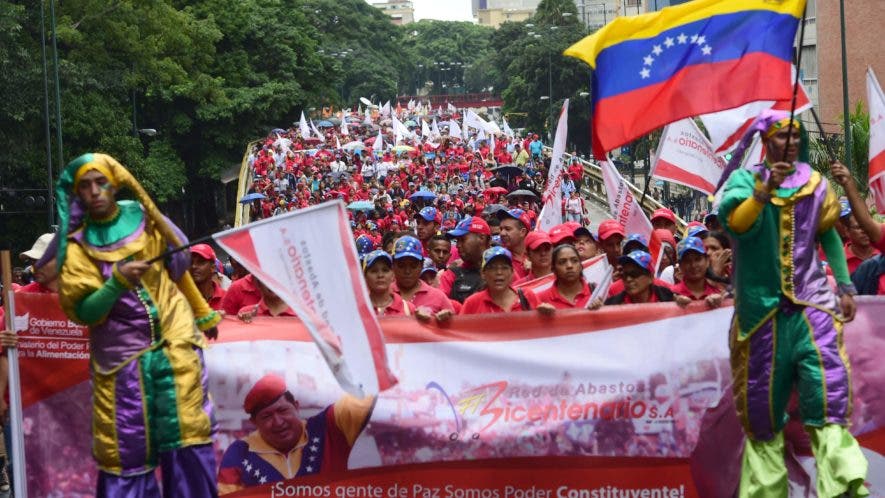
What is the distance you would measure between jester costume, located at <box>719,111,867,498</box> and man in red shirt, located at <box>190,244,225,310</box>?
4080 mm

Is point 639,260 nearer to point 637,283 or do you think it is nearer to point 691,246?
point 637,283

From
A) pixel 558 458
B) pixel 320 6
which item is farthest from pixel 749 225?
pixel 320 6

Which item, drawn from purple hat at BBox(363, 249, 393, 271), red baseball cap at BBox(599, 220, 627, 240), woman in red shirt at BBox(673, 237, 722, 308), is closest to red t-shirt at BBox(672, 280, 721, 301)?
woman in red shirt at BBox(673, 237, 722, 308)

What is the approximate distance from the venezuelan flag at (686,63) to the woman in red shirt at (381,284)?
1546 millimetres

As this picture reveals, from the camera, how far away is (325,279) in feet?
25.1

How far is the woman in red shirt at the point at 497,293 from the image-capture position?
33.2 ft

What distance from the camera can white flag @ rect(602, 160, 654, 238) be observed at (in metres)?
13.3

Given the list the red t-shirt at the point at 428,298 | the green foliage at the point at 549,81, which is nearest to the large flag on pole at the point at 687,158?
the red t-shirt at the point at 428,298

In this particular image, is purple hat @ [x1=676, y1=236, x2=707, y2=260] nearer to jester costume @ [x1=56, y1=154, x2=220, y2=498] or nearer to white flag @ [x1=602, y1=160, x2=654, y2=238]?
white flag @ [x1=602, y1=160, x2=654, y2=238]

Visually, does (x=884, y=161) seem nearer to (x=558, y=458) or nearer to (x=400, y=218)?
(x=558, y=458)

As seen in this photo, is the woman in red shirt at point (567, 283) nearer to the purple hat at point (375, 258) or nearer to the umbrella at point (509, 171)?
the purple hat at point (375, 258)

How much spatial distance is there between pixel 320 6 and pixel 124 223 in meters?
135

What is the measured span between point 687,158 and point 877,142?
3230 millimetres

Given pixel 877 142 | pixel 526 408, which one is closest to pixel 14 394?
pixel 526 408
